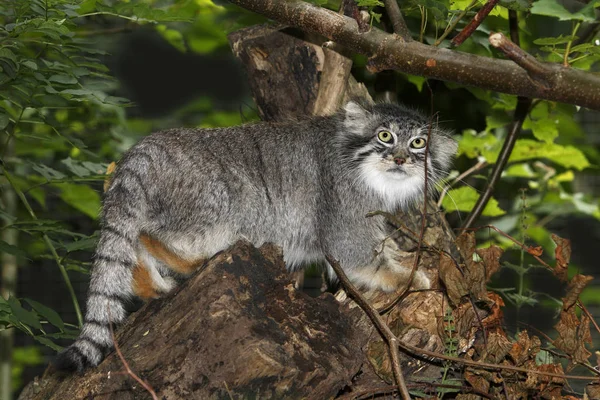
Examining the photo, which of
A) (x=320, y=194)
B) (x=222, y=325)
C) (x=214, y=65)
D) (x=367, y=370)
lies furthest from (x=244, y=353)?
(x=214, y=65)

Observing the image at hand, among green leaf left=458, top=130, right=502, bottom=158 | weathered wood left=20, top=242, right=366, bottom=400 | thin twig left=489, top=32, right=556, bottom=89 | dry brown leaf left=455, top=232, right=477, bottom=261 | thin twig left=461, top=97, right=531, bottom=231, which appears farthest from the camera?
green leaf left=458, top=130, right=502, bottom=158

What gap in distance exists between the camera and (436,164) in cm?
482

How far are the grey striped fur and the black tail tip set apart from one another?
31cm

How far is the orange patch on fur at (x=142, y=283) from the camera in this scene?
13.9 feet

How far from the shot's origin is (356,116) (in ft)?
15.5

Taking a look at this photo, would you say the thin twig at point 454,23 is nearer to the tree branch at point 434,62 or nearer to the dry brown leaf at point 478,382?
the tree branch at point 434,62

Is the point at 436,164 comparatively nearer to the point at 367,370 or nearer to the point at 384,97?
the point at 384,97

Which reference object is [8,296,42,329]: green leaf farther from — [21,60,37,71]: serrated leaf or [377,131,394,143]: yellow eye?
[377,131,394,143]: yellow eye

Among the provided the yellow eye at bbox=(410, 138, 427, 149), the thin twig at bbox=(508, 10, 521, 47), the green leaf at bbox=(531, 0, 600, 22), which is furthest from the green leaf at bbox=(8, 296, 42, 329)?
the thin twig at bbox=(508, 10, 521, 47)

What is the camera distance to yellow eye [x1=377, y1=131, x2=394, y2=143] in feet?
15.2

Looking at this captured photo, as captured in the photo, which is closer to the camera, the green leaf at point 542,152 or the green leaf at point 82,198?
the green leaf at point 542,152

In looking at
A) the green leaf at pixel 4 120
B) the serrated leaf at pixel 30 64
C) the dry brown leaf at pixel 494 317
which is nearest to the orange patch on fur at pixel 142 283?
the green leaf at pixel 4 120

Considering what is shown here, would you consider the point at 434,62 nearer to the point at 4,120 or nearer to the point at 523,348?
the point at 523,348

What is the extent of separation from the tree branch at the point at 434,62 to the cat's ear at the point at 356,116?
0.87 m
